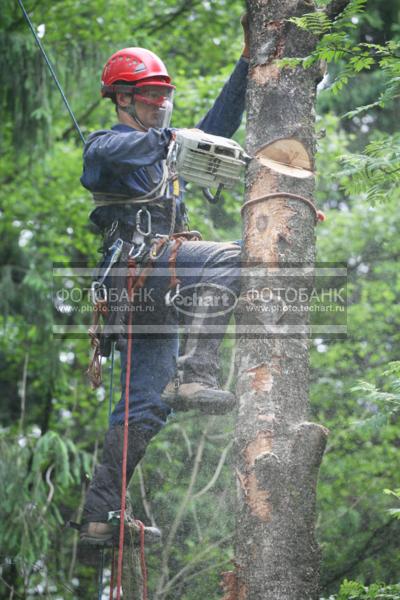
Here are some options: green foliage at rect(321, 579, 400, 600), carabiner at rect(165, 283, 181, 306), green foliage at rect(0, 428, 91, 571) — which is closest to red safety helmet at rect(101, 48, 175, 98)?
carabiner at rect(165, 283, 181, 306)

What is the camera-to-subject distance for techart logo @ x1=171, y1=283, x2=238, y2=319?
412cm

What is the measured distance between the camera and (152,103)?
15.5 feet

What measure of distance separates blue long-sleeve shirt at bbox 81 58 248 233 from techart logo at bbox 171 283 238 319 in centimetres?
47

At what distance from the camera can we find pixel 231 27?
12.4 meters

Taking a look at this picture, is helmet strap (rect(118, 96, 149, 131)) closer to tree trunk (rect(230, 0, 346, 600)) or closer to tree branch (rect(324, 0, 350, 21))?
tree trunk (rect(230, 0, 346, 600))

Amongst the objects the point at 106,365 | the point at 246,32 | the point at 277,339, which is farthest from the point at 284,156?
the point at 106,365

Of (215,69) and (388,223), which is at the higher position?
(215,69)

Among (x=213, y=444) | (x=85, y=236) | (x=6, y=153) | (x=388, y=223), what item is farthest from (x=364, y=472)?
(x=6, y=153)

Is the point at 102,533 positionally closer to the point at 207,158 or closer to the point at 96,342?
the point at 96,342

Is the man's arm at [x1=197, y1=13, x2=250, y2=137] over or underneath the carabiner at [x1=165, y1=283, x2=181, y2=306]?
over

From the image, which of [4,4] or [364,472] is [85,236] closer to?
[4,4]

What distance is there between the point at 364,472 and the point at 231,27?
6.22 metres

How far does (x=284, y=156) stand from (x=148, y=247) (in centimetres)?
84

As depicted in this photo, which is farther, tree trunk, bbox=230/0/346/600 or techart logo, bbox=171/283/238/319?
techart logo, bbox=171/283/238/319
